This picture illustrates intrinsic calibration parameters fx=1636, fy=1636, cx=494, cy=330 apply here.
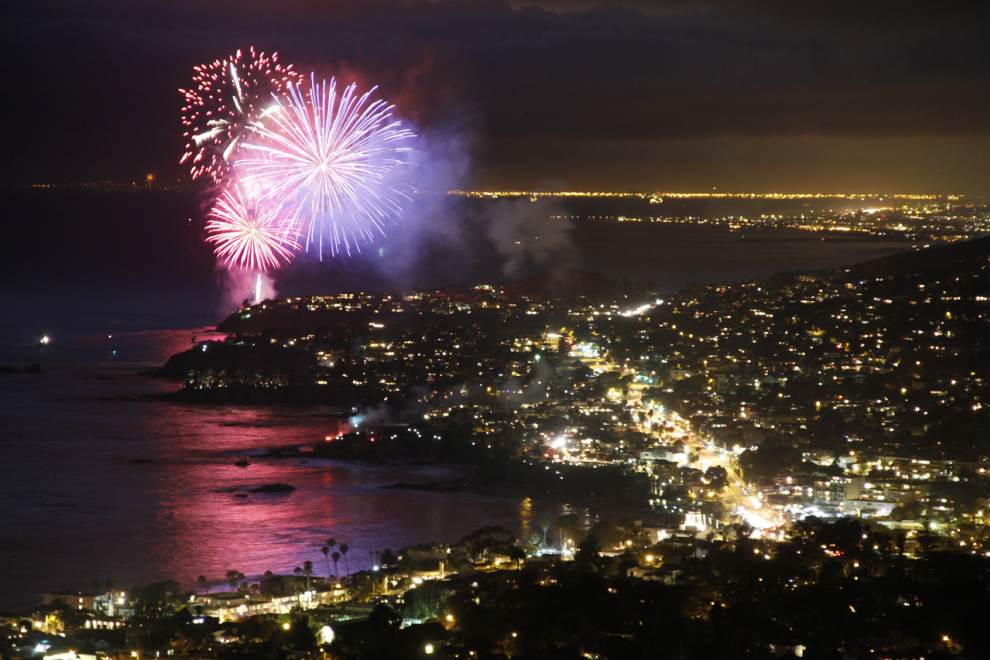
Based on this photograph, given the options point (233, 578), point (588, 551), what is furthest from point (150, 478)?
point (588, 551)

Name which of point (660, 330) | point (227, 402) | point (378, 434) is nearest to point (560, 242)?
point (660, 330)

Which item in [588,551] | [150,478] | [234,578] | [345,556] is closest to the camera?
[234,578]

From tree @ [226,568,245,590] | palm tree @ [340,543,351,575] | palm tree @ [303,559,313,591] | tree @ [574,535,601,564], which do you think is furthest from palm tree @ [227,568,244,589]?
tree @ [574,535,601,564]

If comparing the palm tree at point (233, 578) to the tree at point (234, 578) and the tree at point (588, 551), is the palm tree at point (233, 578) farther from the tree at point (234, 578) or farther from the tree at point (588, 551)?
the tree at point (588, 551)

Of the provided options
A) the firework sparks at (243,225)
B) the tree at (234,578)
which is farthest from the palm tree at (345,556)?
the firework sparks at (243,225)

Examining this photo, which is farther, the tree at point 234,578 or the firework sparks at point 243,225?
the firework sparks at point 243,225

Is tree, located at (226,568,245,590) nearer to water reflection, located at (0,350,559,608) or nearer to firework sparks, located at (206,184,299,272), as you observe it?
water reflection, located at (0,350,559,608)

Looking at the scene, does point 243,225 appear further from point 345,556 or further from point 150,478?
point 345,556

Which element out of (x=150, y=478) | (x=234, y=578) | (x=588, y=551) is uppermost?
(x=150, y=478)

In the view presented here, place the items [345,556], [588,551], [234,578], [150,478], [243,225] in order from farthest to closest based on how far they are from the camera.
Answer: [243,225]
[150,478]
[345,556]
[588,551]
[234,578]

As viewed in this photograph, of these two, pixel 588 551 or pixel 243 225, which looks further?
pixel 243 225

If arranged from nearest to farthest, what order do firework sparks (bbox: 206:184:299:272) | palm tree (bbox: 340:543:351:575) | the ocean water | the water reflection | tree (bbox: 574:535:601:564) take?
tree (bbox: 574:535:601:564) < palm tree (bbox: 340:543:351:575) < the water reflection < the ocean water < firework sparks (bbox: 206:184:299:272)
